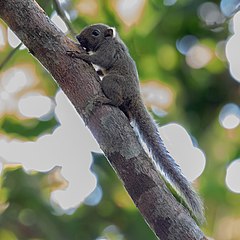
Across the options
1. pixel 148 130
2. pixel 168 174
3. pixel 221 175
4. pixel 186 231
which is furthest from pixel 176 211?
pixel 221 175

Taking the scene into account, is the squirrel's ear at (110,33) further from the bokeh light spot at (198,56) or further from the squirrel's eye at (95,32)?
the bokeh light spot at (198,56)

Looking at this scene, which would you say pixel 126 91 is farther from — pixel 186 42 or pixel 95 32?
pixel 186 42

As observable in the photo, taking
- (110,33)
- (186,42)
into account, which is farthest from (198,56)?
(110,33)

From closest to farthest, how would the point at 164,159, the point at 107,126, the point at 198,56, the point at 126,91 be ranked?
the point at 107,126 → the point at 164,159 → the point at 126,91 → the point at 198,56

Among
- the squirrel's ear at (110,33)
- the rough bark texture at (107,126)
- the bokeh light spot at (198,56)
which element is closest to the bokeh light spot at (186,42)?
the bokeh light spot at (198,56)

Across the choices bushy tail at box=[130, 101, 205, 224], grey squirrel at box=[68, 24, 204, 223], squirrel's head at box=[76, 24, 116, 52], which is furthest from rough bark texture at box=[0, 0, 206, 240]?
squirrel's head at box=[76, 24, 116, 52]

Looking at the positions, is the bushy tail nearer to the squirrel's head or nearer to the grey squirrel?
the grey squirrel

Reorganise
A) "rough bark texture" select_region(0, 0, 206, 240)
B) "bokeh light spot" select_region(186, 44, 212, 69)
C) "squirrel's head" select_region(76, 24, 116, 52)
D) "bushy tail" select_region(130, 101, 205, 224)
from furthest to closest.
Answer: "bokeh light spot" select_region(186, 44, 212, 69) → "squirrel's head" select_region(76, 24, 116, 52) → "bushy tail" select_region(130, 101, 205, 224) → "rough bark texture" select_region(0, 0, 206, 240)
